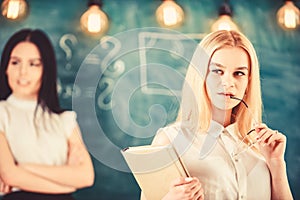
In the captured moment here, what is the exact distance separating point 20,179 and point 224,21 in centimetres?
119

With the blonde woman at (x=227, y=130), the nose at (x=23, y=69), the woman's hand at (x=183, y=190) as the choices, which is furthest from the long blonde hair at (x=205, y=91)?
the nose at (x=23, y=69)

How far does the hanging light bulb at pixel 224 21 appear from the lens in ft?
8.57

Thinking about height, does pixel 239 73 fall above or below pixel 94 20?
below

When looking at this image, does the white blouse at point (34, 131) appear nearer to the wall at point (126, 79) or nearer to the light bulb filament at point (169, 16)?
the wall at point (126, 79)

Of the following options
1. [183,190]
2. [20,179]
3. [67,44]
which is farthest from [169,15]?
[20,179]

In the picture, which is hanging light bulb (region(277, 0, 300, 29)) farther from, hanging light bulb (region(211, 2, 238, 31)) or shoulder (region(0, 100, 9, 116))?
shoulder (region(0, 100, 9, 116))

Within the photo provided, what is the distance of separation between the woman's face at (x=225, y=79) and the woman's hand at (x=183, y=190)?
→ 39 centimetres

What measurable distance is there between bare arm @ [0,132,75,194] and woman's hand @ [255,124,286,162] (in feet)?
3.06

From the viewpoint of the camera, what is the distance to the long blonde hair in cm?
252

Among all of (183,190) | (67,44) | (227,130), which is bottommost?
(183,190)

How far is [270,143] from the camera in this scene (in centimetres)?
255

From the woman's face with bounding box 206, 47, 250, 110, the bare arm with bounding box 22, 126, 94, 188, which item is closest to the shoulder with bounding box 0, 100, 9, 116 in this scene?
the bare arm with bounding box 22, 126, 94, 188

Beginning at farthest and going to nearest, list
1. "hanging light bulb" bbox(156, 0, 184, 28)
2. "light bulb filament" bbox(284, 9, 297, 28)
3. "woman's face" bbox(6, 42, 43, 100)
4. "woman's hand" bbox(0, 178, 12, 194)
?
1. "light bulb filament" bbox(284, 9, 297, 28)
2. "hanging light bulb" bbox(156, 0, 184, 28)
3. "woman's face" bbox(6, 42, 43, 100)
4. "woman's hand" bbox(0, 178, 12, 194)

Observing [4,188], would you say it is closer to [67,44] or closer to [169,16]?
[67,44]
